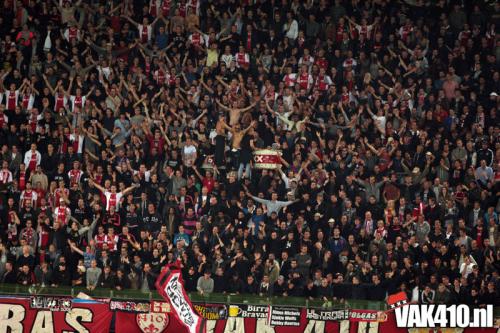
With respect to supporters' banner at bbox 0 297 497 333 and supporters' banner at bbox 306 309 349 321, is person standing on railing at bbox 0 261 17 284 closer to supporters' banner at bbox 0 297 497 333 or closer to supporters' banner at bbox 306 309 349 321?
supporters' banner at bbox 0 297 497 333

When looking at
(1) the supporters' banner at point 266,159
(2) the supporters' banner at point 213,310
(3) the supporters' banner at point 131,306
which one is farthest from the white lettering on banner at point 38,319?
(1) the supporters' banner at point 266,159

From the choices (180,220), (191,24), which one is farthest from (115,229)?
(191,24)

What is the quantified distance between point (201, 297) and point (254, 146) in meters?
6.85

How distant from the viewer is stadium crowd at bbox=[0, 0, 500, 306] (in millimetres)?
24609

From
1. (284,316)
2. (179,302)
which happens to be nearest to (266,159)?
(284,316)

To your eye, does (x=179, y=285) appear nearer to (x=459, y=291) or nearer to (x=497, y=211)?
(x=459, y=291)

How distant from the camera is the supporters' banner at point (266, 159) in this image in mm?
28000

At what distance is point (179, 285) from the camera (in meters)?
14.3

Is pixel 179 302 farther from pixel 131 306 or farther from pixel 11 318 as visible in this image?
pixel 11 318

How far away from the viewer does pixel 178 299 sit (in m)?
14.2

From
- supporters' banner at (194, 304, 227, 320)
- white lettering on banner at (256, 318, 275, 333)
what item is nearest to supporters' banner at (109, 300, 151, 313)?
supporters' banner at (194, 304, 227, 320)

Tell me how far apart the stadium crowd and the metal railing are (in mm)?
1123

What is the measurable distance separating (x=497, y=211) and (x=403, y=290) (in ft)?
14.1

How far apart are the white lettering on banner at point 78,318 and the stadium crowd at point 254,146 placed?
1385 millimetres
